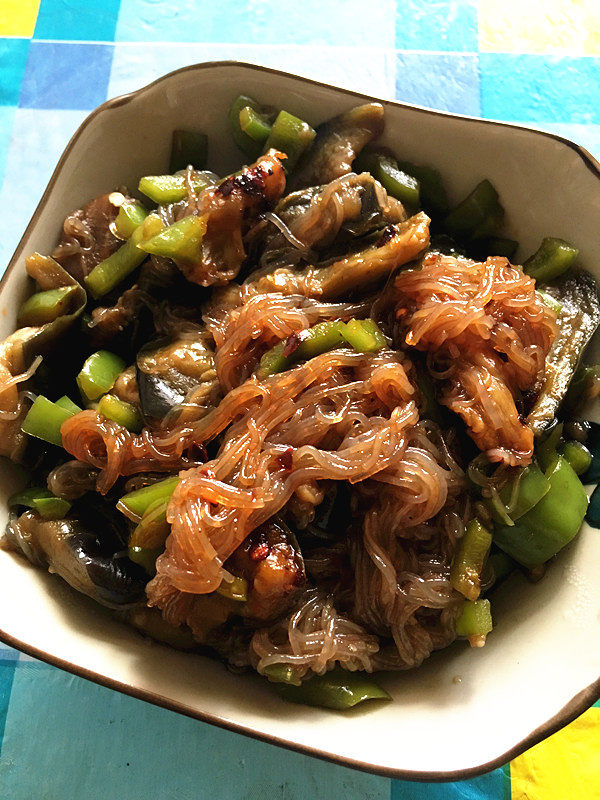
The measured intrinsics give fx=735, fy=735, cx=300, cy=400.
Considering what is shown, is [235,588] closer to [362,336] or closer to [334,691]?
[334,691]

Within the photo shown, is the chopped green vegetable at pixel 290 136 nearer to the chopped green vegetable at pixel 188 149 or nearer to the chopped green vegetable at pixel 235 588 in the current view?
the chopped green vegetable at pixel 188 149

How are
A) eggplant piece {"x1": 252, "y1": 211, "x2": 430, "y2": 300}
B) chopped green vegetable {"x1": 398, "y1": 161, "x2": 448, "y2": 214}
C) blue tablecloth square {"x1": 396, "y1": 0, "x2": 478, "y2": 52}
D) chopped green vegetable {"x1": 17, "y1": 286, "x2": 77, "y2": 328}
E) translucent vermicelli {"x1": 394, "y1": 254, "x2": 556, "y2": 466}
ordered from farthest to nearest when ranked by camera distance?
blue tablecloth square {"x1": 396, "y1": 0, "x2": 478, "y2": 52} < chopped green vegetable {"x1": 398, "y1": 161, "x2": 448, "y2": 214} < chopped green vegetable {"x1": 17, "y1": 286, "x2": 77, "y2": 328} < eggplant piece {"x1": 252, "y1": 211, "x2": 430, "y2": 300} < translucent vermicelli {"x1": 394, "y1": 254, "x2": 556, "y2": 466}

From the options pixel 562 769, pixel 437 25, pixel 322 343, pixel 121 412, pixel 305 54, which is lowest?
pixel 562 769

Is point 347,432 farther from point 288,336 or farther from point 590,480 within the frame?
point 590,480

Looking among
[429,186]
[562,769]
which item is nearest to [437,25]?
[429,186]

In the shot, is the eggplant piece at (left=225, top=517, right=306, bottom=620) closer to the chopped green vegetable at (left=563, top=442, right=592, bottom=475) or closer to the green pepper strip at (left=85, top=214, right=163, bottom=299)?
the chopped green vegetable at (left=563, top=442, right=592, bottom=475)

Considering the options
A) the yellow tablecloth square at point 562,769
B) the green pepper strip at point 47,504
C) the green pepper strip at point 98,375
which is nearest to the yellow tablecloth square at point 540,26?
the green pepper strip at point 98,375

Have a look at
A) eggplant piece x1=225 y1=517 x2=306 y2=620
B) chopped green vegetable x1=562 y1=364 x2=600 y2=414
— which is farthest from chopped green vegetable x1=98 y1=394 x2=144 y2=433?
chopped green vegetable x1=562 y1=364 x2=600 y2=414
